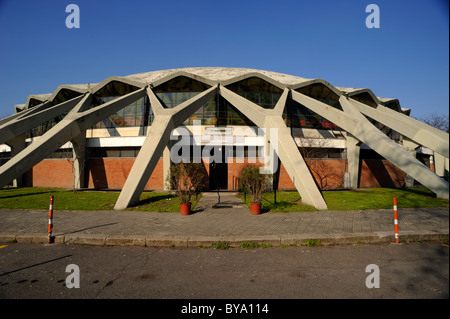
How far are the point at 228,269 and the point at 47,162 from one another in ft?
73.1

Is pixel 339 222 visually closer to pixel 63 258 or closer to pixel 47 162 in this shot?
pixel 63 258

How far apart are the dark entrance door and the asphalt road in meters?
12.1

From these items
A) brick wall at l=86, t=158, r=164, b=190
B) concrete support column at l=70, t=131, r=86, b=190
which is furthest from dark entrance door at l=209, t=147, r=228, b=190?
concrete support column at l=70, t=131, r=86, b=190

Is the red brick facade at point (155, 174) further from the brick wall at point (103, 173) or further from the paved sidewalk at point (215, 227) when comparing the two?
the paved sidewalk at point (215, 227)

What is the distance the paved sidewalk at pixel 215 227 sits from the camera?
6345 mm

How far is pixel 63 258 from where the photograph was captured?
5.39 metres

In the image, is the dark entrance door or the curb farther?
the dark entrance door

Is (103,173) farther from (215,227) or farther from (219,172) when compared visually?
(215,227)

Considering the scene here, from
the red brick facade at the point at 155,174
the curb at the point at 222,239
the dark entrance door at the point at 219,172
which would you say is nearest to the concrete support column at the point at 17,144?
the red brick facade at the point at 155,174

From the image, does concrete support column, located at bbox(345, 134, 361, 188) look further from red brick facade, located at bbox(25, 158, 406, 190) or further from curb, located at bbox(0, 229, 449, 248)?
curb, located at bbox(0, 229, 449, 248)

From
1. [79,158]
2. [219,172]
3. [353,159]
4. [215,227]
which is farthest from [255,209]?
[79,158]

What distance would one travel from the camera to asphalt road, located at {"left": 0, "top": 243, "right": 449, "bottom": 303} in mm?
3793

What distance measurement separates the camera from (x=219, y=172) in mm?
18250
